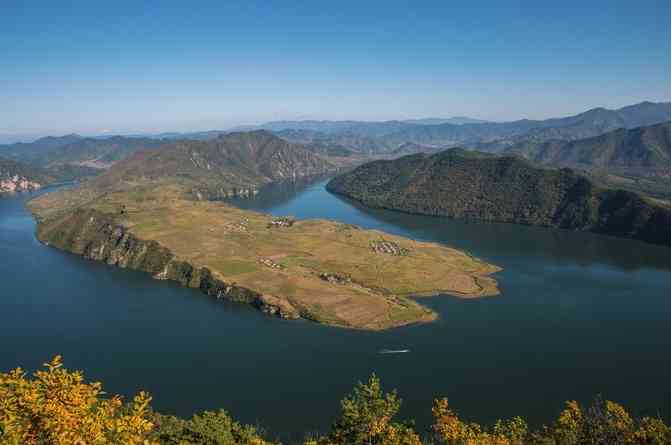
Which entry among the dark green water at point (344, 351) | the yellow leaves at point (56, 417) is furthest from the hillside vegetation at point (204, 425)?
the dark green water at point (344, 351)

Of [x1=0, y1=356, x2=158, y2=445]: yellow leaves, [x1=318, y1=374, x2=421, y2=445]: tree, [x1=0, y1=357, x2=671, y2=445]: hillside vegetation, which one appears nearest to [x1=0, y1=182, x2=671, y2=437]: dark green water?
[x1=0, y1=357, x2=671, y2=445]: hillside vegetation

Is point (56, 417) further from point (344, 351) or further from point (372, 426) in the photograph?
point (344, 351)

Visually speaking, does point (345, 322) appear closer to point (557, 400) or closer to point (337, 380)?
point (337, 380)

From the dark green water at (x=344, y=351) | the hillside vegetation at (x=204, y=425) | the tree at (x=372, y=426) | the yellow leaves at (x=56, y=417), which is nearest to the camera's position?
the yellow leaves at (x=56, y=417)

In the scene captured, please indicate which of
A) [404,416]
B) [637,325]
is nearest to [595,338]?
[637,325]

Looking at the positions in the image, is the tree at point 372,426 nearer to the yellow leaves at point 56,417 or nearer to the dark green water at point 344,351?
the yellow leaves at point 56,417

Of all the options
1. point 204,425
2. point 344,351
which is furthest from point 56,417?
point 344,351
